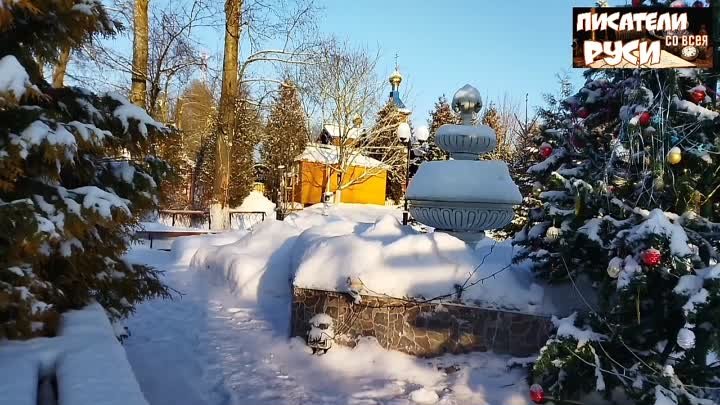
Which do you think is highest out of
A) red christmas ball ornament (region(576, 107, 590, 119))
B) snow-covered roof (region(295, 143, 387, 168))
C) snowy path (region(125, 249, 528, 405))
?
snow-covered roof (region(295, 143, 387, 168))

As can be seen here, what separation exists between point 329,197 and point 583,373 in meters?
21.0

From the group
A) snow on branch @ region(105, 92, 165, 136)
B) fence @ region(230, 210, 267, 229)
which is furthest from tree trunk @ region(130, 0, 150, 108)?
fence @ region(230, 210, 267, 229)

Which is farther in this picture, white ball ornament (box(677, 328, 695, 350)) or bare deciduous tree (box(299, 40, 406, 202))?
bare deciduous tree (box(299, 40, 406, 202))

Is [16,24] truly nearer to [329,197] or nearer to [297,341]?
[297,341]

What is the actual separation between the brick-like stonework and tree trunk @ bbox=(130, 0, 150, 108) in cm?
733

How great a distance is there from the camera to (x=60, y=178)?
9.40 feet

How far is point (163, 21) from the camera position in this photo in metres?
11.9

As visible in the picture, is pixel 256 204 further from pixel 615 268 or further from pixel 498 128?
pixel 615 268

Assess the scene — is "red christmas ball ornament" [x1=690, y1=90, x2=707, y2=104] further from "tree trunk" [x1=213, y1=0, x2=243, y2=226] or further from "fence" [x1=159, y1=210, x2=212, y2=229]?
"fence" [x1=159, y1=210, x2=212, y2=229]

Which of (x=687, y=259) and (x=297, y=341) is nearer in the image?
(x=687, y=259)

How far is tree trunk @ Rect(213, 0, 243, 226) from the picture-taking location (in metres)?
11.8

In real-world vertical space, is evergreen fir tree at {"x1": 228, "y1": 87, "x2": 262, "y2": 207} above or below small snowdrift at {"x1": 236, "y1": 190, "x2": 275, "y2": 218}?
above

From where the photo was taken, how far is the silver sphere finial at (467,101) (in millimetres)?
5672

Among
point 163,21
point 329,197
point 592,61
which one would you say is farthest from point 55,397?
point 329,197
